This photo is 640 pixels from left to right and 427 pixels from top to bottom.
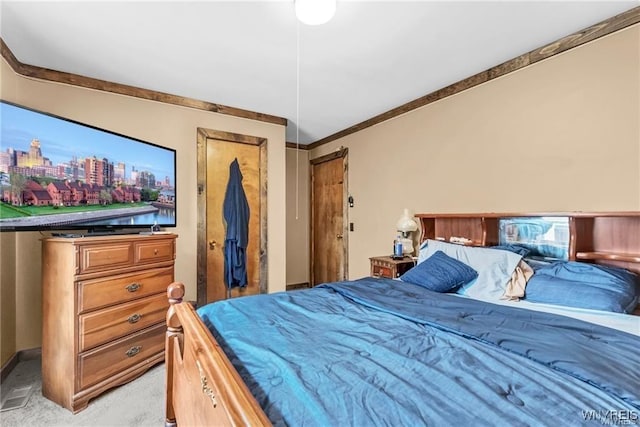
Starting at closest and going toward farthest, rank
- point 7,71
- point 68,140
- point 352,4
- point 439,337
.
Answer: point 439,337 → point 352,4 → point 68,140 → point 7,71

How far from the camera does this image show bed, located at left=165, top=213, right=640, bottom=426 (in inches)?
30.0

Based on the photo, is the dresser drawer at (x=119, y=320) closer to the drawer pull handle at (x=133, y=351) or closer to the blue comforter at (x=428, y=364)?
the drawer pull handle at (x=133, y=351)

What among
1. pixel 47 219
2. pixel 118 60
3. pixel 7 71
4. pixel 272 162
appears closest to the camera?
pixel 47 219

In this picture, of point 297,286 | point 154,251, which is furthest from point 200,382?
point 297,286

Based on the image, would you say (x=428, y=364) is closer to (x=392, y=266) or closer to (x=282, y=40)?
(x=392, y=266)

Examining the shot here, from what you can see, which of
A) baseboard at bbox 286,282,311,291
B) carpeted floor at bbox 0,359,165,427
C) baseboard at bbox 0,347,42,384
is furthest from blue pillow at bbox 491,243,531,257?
baseboard at bbox 0,347,42,384

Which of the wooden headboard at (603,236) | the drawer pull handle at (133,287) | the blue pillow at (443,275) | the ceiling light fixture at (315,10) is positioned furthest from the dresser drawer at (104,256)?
the wooden headboard at (603,236)

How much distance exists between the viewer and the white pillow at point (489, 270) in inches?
77.5

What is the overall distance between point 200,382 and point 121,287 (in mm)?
1565

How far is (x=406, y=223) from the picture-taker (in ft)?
10.3

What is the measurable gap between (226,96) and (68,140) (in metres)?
1.55

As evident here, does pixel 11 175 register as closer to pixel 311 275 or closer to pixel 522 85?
pixel 522 85

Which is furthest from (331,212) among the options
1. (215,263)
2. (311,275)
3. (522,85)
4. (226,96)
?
(522,85)

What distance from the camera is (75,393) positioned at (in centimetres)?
185
